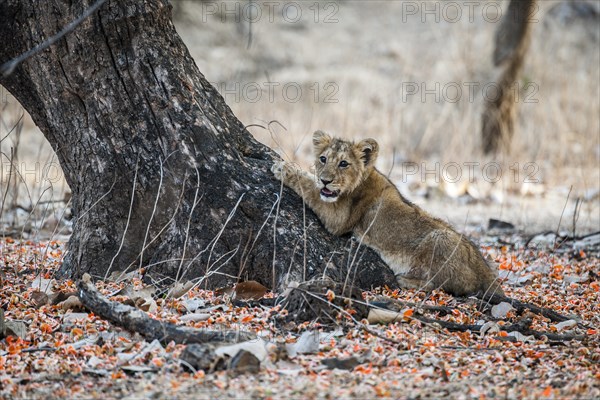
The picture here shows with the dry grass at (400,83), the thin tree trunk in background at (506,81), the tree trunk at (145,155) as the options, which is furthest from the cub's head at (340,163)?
the thin tree trunk in background at (506,81)

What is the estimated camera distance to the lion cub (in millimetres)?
5852

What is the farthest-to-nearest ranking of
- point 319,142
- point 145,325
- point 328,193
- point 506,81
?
point 506,81, point 319,142, point 328,193, point 145,325

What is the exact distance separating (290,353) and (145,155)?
1.81 m

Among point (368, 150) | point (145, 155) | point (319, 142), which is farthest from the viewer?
point (319, 142)

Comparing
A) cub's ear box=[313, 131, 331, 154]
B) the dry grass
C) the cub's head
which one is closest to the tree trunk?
the cub's head

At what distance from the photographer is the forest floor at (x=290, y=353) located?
12.5ft

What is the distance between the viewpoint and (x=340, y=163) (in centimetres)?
623

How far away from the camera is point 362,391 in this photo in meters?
3.77

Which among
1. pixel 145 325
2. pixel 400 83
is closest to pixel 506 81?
pixel 400 83

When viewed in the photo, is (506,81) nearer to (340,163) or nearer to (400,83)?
(400,83)

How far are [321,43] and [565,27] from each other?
20.8 feet

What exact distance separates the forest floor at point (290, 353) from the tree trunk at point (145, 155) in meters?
0.29

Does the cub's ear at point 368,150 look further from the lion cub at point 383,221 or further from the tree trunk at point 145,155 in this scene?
the tree trunk at point 145,155

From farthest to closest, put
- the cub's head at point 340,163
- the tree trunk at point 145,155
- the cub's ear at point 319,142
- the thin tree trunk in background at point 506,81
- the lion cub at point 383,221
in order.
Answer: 1. the thin tree trunk in background at point 506,81
2. the cub's ear at point 319,142
3. the cub's head at point 340,163
4. the lion cub at point 383,221
5. the tree trunk at point 145,155
